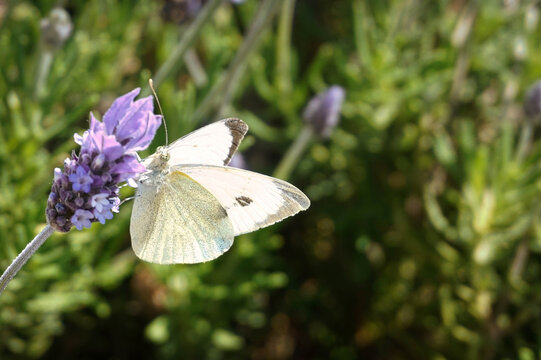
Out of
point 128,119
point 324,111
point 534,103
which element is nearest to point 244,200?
point 128,119

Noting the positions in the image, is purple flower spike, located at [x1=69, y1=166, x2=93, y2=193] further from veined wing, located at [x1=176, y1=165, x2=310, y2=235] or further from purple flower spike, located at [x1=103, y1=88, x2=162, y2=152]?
veined wing, located at [x1=176, y1=165, x2=310, y2=235]

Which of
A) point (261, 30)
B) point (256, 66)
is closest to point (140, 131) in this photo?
point (261, 30)

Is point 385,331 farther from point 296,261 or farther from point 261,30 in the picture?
point 261,30

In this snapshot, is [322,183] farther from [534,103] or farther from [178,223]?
[178,223]

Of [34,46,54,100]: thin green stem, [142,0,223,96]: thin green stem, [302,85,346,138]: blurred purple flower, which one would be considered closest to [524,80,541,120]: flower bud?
[302,85,346,138]: blurred purple flower

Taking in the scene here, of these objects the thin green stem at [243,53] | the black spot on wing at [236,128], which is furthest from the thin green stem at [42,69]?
the black spot on wing at [236,128]
